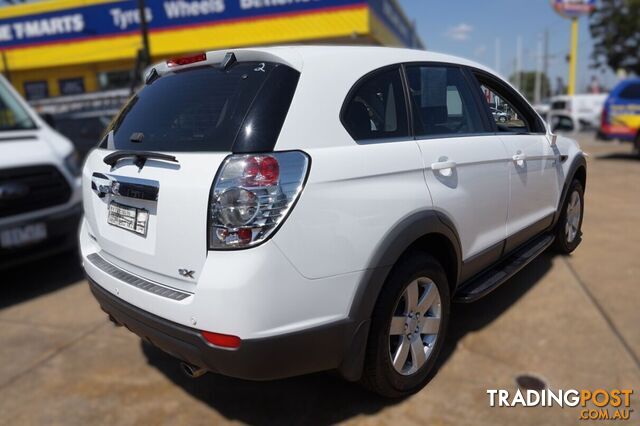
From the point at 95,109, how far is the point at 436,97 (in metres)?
7.05

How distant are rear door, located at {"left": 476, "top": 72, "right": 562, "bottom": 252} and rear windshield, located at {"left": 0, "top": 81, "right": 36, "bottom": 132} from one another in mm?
4472

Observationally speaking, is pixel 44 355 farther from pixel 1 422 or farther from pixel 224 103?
pixel 224 103

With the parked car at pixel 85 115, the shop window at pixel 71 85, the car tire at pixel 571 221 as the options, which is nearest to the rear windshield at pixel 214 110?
the car tire at pixel 571 221

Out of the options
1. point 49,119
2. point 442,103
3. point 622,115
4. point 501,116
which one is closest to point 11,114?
point 49,119

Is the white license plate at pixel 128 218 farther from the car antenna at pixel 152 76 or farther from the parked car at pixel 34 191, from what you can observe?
the parked car at pixel 34 191

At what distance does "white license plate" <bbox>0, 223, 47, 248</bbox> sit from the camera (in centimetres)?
387

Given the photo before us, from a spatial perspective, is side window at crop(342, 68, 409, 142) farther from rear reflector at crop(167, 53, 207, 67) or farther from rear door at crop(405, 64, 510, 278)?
rear reflector at crop(167, 53, 207, 67)

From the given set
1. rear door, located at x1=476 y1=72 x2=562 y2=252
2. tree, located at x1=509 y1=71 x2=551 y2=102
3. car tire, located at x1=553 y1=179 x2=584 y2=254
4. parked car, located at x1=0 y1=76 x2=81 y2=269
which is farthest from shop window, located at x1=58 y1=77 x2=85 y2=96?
car tire, located at x1=553 y1=179 x2=584 y2=254

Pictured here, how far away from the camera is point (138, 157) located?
2.10 meters

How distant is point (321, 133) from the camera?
192 centimetres

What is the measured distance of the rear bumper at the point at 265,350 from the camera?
184 centimetres

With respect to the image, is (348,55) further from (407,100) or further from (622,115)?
(622,115)

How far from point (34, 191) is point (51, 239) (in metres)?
0.45

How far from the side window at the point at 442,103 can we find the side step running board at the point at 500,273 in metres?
0.57
